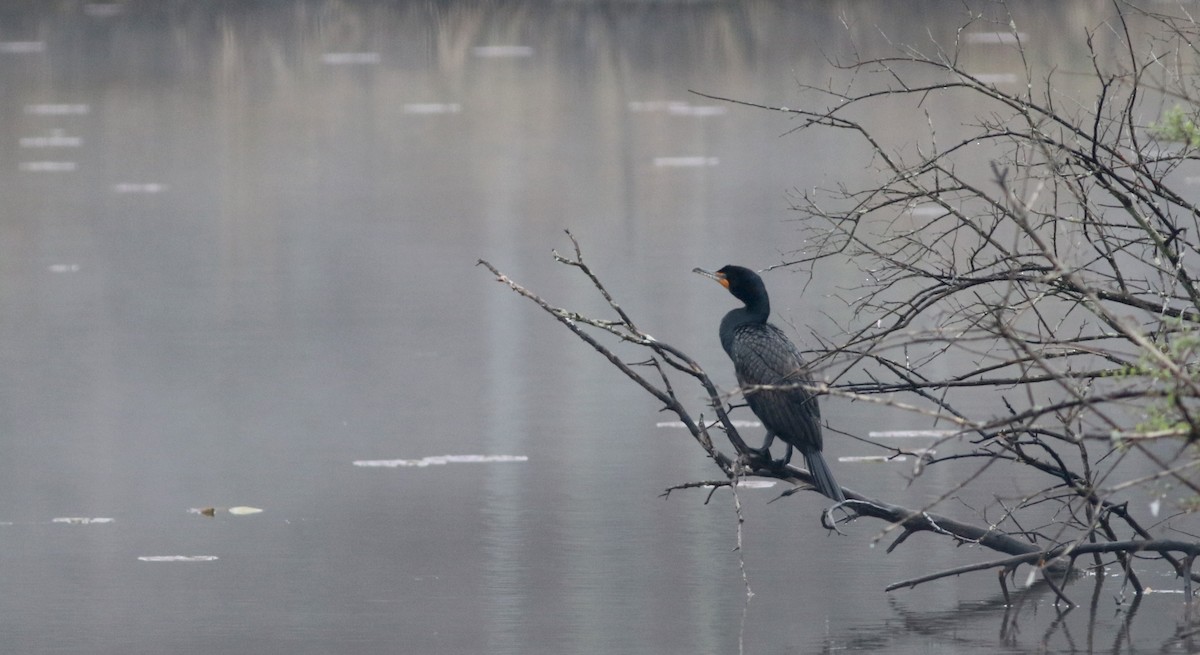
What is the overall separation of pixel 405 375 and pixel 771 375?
2.82m

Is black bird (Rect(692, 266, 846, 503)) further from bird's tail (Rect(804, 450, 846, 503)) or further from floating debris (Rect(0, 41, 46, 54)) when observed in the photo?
floating debris (Rect(0, 41, 46, 54))

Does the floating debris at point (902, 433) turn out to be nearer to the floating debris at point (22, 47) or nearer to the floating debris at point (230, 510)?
the floating debris at point (230, 510)

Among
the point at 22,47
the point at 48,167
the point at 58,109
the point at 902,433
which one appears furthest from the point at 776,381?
the point at 22,47

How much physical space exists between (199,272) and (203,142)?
15.5 ft

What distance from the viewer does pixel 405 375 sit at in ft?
27.4

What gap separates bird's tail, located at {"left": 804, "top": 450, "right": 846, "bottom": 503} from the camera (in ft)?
18.0

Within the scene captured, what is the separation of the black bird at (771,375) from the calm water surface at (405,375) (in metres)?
0.29

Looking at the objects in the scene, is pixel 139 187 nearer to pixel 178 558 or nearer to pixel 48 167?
pixel 48 167

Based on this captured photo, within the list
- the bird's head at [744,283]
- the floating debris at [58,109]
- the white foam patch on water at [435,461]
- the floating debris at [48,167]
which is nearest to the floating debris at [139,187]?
the floating debris at [48,167]

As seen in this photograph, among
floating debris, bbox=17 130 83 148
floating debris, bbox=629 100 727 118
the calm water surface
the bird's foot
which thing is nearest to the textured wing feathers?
the bird's foot

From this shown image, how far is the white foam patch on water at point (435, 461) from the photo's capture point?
6871mm

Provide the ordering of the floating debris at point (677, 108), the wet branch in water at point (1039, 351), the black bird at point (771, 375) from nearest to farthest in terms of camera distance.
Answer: the wet branch in water at point (1039, 351) < the black bird at point (771, 375) < the floating debris at point (677, 108)

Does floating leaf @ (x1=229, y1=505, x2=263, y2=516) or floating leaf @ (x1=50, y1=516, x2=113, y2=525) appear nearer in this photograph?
floating leaf @ (x1=50, y1=516, x2=113, y2=525)

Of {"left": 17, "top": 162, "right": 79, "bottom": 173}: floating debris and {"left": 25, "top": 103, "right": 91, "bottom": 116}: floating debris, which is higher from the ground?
{"left": 25, "top": 103, "right": 91, "bottom": 116}: floating debris
